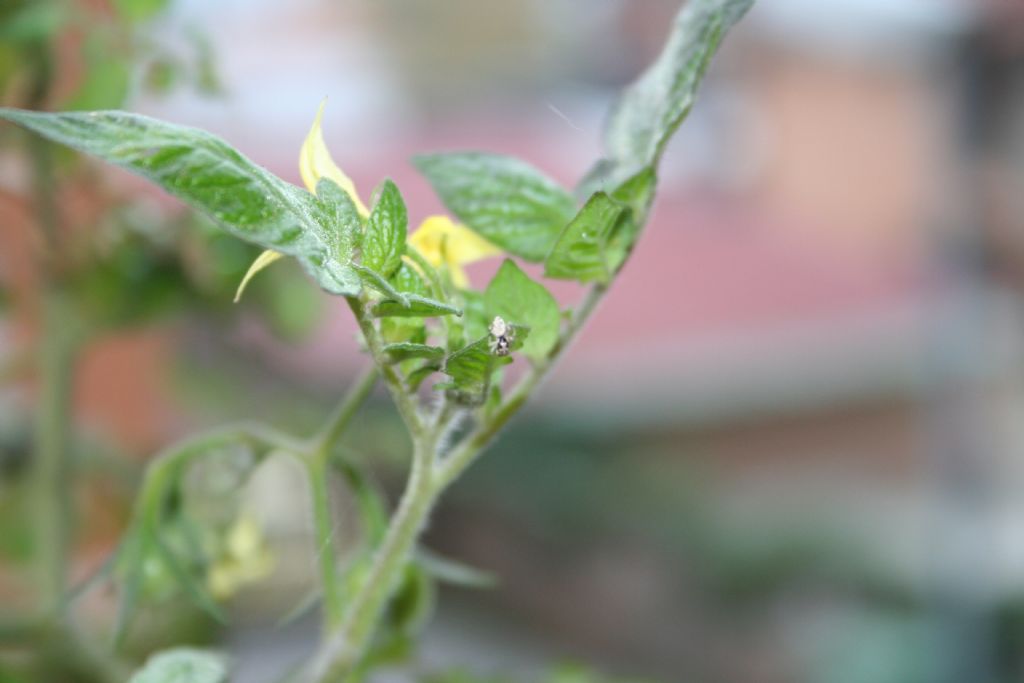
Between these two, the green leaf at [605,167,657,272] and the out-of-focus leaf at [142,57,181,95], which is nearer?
the green leaf at [605,167,657,272]

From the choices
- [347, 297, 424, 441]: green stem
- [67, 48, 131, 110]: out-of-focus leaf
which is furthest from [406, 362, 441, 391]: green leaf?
[67, 48, 131, 110]: out-of-focus leaf

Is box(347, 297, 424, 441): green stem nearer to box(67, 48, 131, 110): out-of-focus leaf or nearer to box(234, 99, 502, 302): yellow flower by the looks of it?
box(234, 99, 502, 302): yellow flower

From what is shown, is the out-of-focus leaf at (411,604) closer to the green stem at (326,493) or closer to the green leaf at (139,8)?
the green stem at (326,493)

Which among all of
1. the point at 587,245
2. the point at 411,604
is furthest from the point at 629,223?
the point at 411,604

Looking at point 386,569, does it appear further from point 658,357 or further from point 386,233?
point 658,357

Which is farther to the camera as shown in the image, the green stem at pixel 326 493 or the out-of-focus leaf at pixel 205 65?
the out-of-focus leaf at pixel 205 65

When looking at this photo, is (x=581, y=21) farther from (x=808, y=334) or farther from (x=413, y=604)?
(x=413, y=604)

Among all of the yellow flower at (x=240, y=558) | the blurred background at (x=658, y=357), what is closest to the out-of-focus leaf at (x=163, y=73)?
the blurred background at (x=658, y=357)
